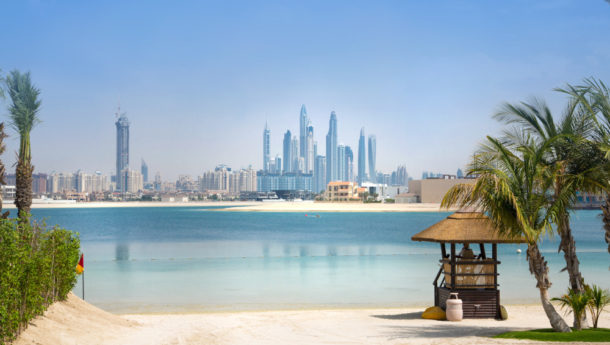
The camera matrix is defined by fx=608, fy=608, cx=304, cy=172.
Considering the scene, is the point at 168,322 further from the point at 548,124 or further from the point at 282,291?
the point at 548,124

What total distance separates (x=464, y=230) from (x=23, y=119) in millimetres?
15387

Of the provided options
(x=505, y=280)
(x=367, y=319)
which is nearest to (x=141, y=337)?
(x=367, y=319)

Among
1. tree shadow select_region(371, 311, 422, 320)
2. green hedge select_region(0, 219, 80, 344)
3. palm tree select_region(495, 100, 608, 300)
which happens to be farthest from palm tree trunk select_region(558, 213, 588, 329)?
green hedge select_region(0, 219, 80, 344)

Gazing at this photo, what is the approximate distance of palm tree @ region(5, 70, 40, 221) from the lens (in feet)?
68.5

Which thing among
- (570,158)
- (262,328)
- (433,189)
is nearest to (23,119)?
(262,328)

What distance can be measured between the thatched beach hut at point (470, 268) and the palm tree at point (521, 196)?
215 centimetres

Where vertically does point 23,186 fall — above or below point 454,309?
above

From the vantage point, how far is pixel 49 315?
1097cm

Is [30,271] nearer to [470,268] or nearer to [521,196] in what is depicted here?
[521,196]

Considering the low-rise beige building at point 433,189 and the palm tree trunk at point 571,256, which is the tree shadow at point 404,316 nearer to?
the palm tree trunk at point 571,256

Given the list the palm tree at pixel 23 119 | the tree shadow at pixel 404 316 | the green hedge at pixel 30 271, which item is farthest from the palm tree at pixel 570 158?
the palm tree at pixel 23 119

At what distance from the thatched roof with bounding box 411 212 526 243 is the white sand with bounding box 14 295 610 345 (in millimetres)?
1862

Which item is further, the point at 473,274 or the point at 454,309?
the point at 473,274

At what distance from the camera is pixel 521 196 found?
11.2 m
